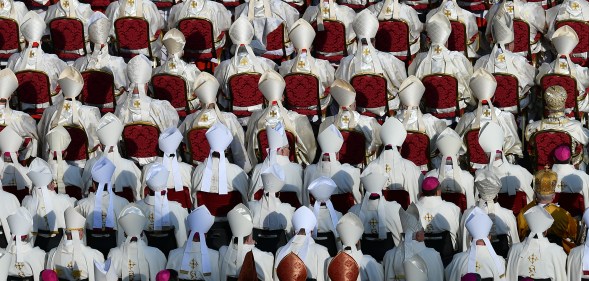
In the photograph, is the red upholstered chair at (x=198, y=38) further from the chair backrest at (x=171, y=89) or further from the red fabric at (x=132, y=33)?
the chair backrest at (x=171, y=89)

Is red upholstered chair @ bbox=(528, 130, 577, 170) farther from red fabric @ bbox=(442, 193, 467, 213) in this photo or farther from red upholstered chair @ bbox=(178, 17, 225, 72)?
red upholstered chair @ bbox=(178, 17, 225, 72)

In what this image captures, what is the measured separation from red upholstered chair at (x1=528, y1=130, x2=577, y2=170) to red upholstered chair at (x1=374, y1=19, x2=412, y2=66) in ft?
6.80

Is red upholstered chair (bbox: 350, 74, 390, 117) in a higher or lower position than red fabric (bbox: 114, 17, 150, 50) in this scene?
lower

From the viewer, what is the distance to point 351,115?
64.1ft

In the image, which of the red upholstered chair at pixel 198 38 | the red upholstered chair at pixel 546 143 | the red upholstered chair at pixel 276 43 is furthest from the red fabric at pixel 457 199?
the red upholstered chair at pixel 198 38

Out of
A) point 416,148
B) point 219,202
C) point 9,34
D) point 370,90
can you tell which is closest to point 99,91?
point 9,34

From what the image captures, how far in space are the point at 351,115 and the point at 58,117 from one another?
2719mm

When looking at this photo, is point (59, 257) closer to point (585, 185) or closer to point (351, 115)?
point (351, 115)

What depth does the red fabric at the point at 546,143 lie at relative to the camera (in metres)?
19.2

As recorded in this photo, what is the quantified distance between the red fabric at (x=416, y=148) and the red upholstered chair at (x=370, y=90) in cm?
74

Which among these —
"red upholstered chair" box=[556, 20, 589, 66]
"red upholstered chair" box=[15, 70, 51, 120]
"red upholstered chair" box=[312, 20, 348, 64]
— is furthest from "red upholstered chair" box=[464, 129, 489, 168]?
"red upholstered chair" box=[15, 70, 51, 120]

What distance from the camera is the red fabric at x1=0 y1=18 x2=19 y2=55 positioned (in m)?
21.1

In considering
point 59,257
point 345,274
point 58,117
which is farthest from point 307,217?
point 58,117

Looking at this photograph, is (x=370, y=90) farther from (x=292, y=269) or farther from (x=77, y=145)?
(x=292, y=269)
